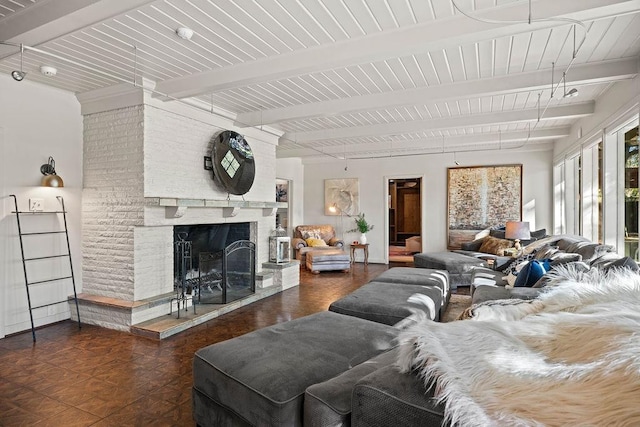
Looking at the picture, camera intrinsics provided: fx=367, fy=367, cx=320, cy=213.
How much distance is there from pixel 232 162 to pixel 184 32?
7.75 ft

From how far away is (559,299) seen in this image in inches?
70.6

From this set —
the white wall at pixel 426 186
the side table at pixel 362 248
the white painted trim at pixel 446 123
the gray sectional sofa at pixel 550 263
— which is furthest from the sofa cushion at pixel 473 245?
the white painted trim at pixel 446 123

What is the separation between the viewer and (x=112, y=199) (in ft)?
13.4

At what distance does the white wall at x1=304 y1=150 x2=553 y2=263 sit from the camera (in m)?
7.50

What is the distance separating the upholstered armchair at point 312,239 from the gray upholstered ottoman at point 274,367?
5.62 m

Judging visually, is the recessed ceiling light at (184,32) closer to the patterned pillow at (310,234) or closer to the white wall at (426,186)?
the patterned pillow at (310,234)

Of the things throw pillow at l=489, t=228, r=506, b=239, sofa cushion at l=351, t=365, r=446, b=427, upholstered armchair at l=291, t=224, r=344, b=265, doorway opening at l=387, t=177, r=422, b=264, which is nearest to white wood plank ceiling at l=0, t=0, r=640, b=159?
sofa cushion at l=351, t=365, r=446, b=427

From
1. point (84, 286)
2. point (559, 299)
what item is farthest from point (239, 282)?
point (559, 299)

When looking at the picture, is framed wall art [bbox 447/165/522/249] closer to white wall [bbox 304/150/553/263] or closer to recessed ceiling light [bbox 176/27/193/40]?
white wall [bbox 304/150/553/263]

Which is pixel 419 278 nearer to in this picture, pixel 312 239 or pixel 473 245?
pixel 473 245

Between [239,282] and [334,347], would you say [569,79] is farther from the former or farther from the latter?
[239,282]

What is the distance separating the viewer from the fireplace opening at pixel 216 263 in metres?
4.52

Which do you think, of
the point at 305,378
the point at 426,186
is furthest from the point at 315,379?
the point at 426,186

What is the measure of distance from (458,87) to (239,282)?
3793 mm
